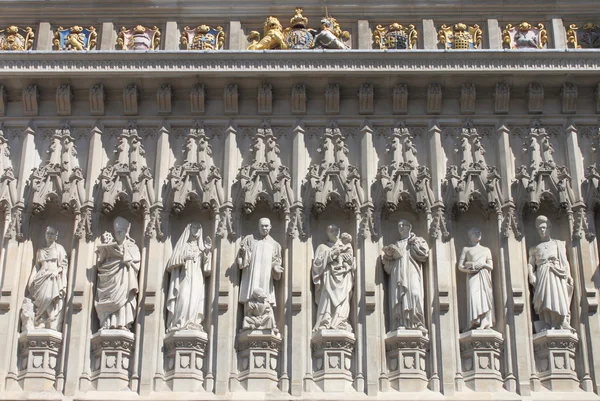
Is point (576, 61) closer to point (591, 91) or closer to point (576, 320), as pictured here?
point (591, 91)

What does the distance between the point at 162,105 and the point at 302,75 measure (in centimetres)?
250

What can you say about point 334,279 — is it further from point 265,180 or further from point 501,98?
point 501,98

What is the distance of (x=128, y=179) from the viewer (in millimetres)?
20562

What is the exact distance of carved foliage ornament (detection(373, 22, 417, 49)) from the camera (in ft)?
71.2

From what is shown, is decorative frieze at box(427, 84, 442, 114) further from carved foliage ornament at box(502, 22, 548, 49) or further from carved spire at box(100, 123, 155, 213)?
carved spire at box(100, 123, 155, 213)

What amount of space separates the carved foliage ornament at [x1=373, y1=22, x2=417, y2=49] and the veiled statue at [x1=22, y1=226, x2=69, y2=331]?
6.72 m

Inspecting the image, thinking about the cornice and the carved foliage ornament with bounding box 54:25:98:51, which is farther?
the carved foliage ornament with bounding box 54:25:98:51

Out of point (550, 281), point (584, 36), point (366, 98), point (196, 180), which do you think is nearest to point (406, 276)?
point (550, 281)

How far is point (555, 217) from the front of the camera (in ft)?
66.9

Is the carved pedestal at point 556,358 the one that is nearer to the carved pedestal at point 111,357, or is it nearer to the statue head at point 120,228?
the carved pedestal at point 111,357

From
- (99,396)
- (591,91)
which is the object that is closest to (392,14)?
(591,91)

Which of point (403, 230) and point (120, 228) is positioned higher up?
point (120, 228)

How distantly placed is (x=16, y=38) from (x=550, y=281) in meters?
10.4

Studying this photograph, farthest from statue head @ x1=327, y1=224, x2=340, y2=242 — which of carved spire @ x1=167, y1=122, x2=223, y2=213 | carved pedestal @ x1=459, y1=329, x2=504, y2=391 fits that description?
carved pedestal @ x1=459, y1=329, x2=504, y2=391
